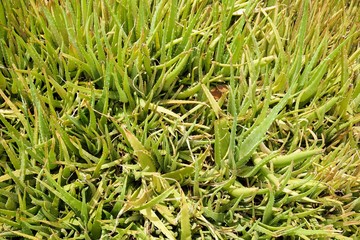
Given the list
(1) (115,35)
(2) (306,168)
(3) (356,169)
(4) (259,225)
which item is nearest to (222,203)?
(4) (259,225)

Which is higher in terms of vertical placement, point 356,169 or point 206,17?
point 206,17

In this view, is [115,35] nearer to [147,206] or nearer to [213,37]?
[213,37]

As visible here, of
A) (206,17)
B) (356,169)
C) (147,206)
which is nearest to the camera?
(147,206)

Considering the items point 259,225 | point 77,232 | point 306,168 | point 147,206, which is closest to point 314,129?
point 306,168

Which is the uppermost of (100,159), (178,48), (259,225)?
(178,48)

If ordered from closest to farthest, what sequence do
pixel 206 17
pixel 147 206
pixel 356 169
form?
pixel 147 206
pixel 356 169
pixel 206 17

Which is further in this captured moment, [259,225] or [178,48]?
[178,48]
